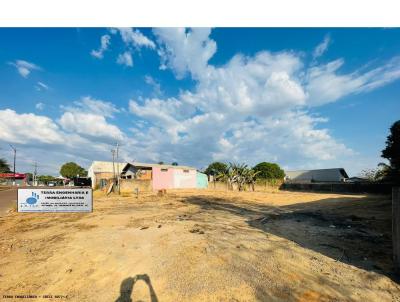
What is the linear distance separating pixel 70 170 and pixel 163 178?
62.8m

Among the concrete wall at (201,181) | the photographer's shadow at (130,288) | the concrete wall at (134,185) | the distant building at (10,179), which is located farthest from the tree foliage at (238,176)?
the distant building at (10,179)

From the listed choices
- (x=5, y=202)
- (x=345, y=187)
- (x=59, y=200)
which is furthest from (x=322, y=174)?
(x=5, y=202)

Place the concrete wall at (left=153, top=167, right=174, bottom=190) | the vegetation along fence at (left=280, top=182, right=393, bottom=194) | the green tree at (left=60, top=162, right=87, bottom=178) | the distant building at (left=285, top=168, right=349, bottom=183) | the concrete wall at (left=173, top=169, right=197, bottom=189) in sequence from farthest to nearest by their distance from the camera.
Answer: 1. the green tree at (left=60, top=162, right=87, bottom=178)
2. the distant building at (left=285, top=168, right=349, bottom=183)
3. the concrete wall at (left=173, top=169, right=197, bottom=189)
4. the concrete wall at (left=153, top=167, right=174, bottom=190)
5. the vegetation along fence at (left=280, top=182, right=393, bottom=194)

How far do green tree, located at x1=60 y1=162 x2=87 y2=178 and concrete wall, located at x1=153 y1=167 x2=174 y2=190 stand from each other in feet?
195

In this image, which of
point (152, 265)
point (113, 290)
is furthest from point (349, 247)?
point (113, 290)

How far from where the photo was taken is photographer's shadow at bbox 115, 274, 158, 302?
4156 mm

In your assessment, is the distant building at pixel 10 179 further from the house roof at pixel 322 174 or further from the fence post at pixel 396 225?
the fence post at pixel 396 225

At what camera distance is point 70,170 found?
8706 cm

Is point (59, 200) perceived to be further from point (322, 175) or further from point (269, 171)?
point (269, 171)

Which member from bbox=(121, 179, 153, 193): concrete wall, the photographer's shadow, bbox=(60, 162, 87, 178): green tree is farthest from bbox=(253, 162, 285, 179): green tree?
bbox=(60, 162, 87, 178): green tree

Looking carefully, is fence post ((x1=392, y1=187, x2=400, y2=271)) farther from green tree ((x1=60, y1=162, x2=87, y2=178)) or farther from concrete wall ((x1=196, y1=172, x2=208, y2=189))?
green tree ((x1=60, y1=162, x2=87, y2=178))

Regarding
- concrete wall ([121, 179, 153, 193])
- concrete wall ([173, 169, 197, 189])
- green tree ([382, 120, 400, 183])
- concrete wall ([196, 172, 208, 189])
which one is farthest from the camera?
concrete wall ([196, 172, 208, 189])

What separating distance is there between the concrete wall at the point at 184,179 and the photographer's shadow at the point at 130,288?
3612 cm

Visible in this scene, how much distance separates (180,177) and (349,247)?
35918mm
